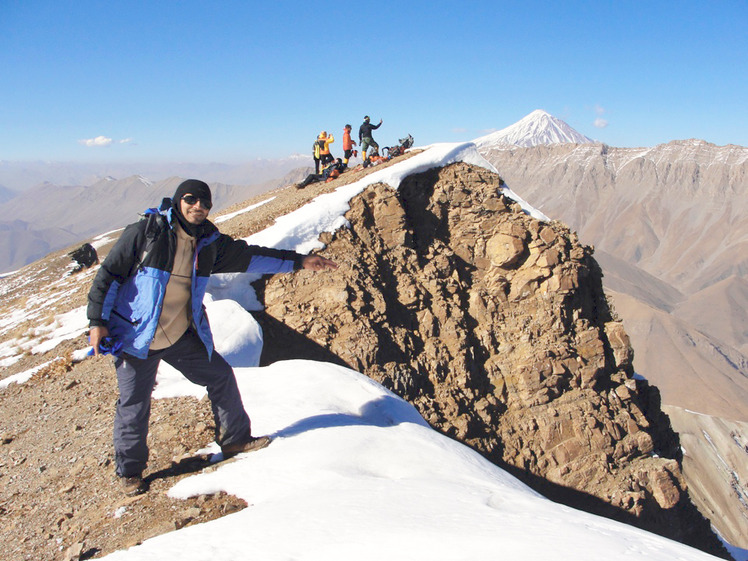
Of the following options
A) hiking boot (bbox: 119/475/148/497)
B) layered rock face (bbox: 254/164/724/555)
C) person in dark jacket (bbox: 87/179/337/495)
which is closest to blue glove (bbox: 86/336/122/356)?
person in dark jacket (bbox: 87/179/337/495)

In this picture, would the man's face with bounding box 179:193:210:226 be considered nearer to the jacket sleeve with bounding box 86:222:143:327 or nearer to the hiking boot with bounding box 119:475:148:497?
the jacket sleeve with bounding box 86:222:143:327

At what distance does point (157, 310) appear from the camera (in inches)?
172

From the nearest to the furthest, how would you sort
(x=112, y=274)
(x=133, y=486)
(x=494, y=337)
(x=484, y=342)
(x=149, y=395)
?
1. (x=112, y=274)
2. (x=133, y=486)
3. (x=149, y=395)
4. (x=484, y=342)
5. (x=494, y=337)

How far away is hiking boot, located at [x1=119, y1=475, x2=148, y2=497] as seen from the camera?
4516 millimetres

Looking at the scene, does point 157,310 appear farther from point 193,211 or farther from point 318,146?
point 318,146

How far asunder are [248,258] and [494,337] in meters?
9.65

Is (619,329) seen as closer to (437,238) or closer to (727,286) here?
A: (437,238)

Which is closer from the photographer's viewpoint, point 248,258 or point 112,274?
point 112,274

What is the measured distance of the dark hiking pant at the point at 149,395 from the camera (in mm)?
4465

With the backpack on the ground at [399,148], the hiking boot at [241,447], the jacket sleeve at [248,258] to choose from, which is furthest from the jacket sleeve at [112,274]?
the backpack on the ground at [399,148]

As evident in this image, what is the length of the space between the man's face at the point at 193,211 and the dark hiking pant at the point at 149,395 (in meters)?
1.17

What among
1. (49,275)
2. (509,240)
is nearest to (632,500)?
(509,240)

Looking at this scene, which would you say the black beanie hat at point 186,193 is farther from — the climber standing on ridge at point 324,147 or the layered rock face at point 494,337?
the climber standing on ridge at point 324,147

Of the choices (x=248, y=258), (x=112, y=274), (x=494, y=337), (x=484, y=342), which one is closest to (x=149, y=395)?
(x=112, y=274)
